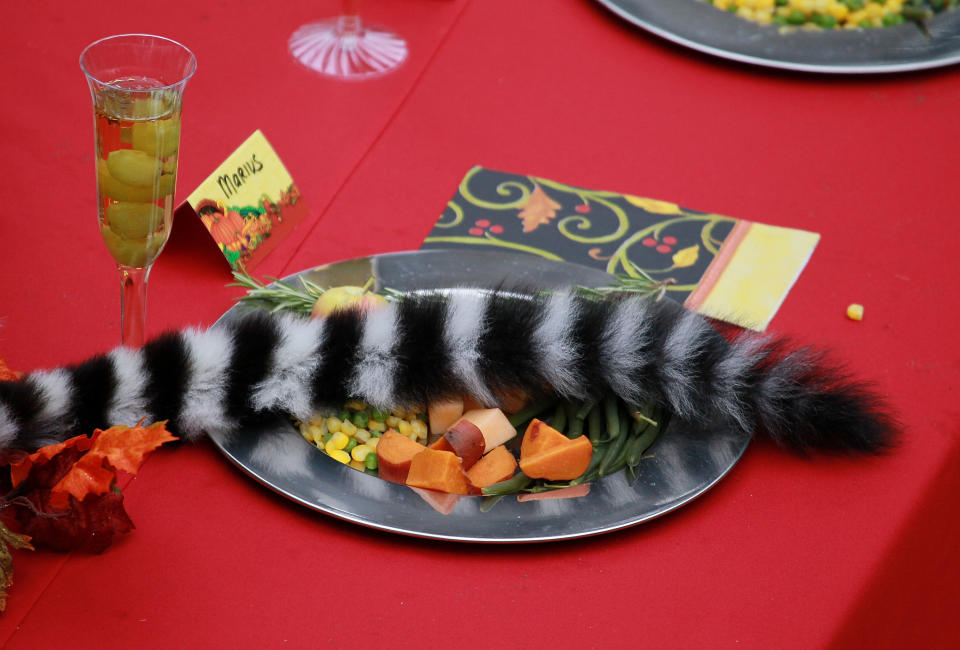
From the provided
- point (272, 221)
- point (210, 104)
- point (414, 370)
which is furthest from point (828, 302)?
point (210, 104)

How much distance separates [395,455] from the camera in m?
1.03

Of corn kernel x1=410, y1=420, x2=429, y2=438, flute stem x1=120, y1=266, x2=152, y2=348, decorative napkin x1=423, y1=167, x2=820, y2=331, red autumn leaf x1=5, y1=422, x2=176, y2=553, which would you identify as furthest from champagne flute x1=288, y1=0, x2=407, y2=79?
red autumn leaf x1=5, y1=422, x2=176, y2=553

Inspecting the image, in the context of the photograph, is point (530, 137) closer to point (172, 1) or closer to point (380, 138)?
point (380, 138)

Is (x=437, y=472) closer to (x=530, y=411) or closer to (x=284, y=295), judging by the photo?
(x=530, y=411)

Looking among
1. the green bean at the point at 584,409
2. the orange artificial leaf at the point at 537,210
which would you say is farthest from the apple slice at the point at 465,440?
the orange artificial leaf at the point at 537,210

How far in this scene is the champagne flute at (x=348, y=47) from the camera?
1.77m

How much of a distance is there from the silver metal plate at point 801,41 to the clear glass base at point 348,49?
0.43 metres

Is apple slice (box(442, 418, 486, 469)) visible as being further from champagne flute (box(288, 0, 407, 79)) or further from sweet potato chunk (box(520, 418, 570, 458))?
champagne flute (box(288, 0, 407, 79))

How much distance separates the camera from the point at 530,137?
168 centimetres

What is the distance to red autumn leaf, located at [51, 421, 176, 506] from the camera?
821mm

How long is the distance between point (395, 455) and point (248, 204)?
19.7 inches

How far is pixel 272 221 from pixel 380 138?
1.02 ft

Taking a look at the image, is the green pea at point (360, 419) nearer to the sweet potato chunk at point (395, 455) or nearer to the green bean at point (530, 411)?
the sweet potato chunk at point (395, 455)

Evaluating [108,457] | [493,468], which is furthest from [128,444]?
[493,468]
